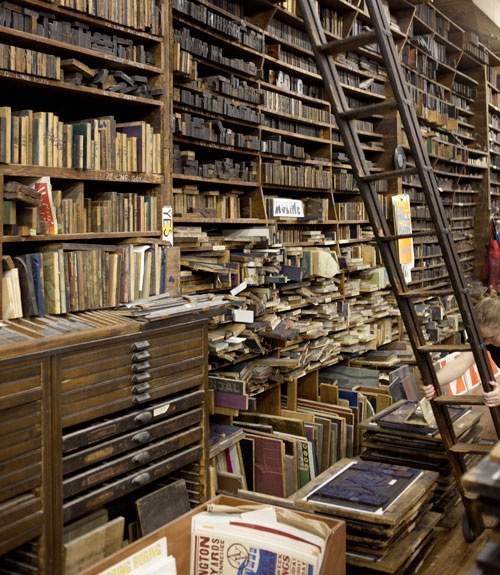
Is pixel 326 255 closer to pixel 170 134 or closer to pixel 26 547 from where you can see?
pixel 170 134

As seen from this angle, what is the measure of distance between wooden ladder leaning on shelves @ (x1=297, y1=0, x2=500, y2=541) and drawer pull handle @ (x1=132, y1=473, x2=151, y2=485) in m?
1.38

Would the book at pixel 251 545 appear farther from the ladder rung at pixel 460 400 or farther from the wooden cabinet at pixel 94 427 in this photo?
the ladder rung at pixel 460 400

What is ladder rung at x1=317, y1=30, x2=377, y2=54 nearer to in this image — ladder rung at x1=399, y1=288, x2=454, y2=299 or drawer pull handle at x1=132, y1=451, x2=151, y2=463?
ladder rung at x1=399, y1=288, x2=454, y2=299

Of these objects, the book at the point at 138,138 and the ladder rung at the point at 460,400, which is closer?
the ladder rung at the point at 460,400

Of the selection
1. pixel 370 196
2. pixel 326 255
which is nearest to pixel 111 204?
pixel 370 196

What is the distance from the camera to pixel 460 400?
9.89 feet

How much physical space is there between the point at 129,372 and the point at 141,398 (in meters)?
0.13

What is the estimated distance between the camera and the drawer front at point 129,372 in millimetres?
2445

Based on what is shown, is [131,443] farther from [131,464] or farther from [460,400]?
[460,400]

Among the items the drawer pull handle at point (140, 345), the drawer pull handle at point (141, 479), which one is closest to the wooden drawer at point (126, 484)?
the drawer pull handle at point (141, 479)

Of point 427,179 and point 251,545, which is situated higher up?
point 427,179

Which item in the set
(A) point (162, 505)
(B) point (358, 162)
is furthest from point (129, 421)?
(B) point (358, 162)

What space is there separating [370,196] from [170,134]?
1.13 m

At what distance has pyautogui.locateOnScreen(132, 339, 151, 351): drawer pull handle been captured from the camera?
2719 millimetres
